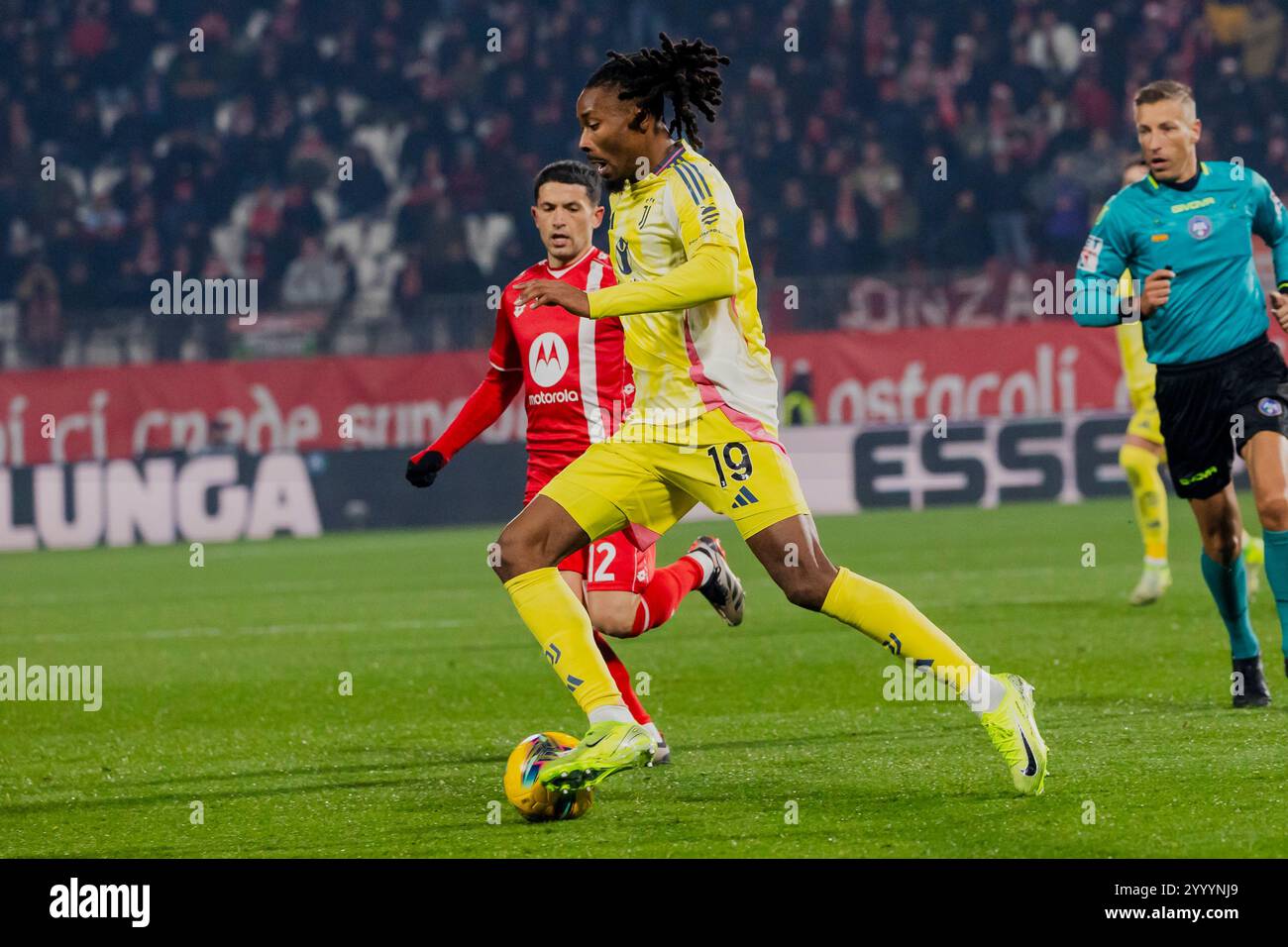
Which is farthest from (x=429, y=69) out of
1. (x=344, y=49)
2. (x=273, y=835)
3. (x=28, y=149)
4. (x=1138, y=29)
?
(x=273, y=835)

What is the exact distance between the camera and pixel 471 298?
63.1ft

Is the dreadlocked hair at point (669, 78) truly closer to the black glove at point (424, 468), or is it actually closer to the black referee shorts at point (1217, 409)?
the black glove at point (424, 468)

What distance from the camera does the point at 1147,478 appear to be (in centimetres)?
1077

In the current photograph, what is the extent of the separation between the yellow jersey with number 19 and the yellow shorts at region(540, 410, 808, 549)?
1.7 inches

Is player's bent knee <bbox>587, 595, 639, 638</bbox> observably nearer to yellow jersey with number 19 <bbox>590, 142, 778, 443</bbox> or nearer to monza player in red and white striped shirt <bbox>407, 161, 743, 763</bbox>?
monza player in red and white striped shirt <bbox>407, 161, 743, 763</bbox>

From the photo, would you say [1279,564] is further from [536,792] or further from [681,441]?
[536,792]

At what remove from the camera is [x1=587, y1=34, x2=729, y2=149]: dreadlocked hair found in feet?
17.5

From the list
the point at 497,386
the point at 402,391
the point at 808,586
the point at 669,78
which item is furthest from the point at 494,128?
the point at 808,586

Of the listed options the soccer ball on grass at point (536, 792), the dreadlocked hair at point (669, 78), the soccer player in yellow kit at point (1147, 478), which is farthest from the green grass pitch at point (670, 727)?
the dreadlocked hair at point (669, 78)

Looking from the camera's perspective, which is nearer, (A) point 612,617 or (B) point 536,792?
(B) point 536,792

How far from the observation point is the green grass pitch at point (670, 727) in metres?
→ 4.96

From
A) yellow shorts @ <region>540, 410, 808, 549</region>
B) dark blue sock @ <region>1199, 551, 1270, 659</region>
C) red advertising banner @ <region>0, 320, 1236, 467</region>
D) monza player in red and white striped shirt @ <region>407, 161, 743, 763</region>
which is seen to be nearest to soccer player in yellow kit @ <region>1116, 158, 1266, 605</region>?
dark blue sock @ <region>1199, 551, 1270, 659</region>

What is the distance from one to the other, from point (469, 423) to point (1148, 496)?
5586 mm

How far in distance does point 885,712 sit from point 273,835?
2.86m
